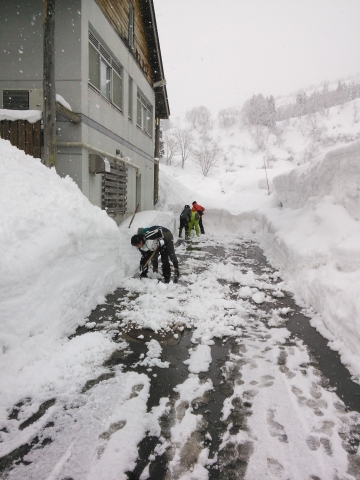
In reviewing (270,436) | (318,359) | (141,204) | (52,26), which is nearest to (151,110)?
(141,204)

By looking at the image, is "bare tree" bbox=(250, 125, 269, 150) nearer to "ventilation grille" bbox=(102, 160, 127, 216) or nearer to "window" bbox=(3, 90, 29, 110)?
"ventilation grille" bbox=(102, 160, 127, 216)

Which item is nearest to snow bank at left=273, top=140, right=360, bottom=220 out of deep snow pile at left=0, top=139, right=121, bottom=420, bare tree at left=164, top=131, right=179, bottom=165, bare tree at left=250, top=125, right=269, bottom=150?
deep snow pile at left=0, top=139, right=121, bottom=420

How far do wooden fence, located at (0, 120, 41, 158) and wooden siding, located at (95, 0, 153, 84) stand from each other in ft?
12.9

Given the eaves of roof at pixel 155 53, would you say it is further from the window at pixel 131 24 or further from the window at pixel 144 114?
the window at pixel 131 24

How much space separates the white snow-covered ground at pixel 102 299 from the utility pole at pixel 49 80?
1.08 meters

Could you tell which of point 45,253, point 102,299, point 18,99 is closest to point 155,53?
point 18,99

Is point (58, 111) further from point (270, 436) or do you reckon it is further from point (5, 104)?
point (270, 436)

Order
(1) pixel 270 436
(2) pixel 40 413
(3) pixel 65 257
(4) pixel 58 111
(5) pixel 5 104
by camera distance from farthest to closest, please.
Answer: (5) pixel 5 104 < (4) pixel 58 111 < (3) pixel 65 257 < (2) pixel 40 413 < (1) pixel 270 436

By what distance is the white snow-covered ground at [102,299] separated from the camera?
245 cm

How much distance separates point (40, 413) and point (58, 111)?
5.81 metres

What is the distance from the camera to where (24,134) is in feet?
21.6

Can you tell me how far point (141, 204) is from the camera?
12.9 meters

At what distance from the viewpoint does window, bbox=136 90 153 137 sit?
1218 cm

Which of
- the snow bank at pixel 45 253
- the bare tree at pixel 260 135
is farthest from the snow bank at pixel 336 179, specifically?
the bare tree at pixel 260 135
